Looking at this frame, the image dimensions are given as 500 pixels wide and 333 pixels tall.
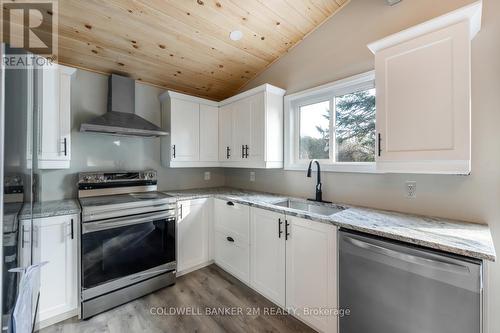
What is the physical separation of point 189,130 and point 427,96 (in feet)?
8.22

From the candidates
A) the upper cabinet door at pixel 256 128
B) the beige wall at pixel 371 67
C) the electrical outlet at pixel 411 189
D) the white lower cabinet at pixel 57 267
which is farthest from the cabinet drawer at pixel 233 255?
the electrical outlet at pixel 411 189

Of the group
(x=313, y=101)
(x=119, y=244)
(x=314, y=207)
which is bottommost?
(x=119, y=244)

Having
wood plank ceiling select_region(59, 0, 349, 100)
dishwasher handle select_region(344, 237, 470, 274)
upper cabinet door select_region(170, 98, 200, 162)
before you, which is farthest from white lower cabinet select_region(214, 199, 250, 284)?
wood plank ceiling select_region(59, 0, 349, 100)

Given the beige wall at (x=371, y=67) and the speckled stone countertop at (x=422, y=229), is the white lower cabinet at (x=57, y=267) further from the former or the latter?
the beige wall at (x=371, y=67)

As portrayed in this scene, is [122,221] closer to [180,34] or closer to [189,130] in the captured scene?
[189,130]

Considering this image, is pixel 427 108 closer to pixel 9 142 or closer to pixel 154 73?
pixel 9 142

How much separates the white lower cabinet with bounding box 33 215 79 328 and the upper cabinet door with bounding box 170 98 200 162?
131 centimetres

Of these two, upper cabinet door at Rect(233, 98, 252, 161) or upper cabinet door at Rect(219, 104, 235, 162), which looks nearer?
upper cabinet door at Rect(233, 98, 252, 161)

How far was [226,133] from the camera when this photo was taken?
3125 millimetres

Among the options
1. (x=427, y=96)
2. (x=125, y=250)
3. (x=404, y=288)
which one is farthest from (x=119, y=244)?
(x=427, y=96)

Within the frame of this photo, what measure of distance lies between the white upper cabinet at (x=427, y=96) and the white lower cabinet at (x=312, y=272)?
0.69 m

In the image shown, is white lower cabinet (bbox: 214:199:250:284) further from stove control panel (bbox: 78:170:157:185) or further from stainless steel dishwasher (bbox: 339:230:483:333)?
stainless steel dishwasher (bbox: 339:230:483:333)

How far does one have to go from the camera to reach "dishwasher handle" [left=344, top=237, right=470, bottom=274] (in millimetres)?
1088

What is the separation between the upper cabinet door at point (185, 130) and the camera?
283 centimetres
